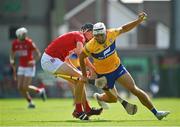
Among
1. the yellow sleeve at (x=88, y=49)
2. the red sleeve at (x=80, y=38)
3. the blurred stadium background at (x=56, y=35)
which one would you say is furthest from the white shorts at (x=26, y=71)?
Answer: the blurred stadium background at (x=56, y=35)

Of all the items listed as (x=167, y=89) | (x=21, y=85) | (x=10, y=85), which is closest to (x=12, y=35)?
(x=10, y=85)

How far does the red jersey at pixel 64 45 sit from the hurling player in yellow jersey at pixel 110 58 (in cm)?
85

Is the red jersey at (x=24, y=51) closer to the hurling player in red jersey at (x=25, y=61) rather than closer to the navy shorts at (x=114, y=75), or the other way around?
the hurling player in red jersey at (x=25, y=61)

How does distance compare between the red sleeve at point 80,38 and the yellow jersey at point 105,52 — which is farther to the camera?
the red sleeve at point 80,38

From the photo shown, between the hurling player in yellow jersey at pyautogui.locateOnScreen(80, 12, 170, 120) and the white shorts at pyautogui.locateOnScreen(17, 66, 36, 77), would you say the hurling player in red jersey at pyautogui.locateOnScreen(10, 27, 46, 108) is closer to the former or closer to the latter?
the white shorts at pyautogui.locateOnScreen(17, 66, 36, 77)

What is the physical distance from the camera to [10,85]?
41594 mm

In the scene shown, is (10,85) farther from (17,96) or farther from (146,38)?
(146,38)

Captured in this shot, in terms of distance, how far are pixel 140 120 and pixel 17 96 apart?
24.5m

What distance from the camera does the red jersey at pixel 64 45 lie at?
57.7 feet

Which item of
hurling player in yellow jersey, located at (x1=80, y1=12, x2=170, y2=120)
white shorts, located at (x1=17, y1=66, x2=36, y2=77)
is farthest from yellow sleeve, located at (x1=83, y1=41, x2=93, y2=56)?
white shorts, located at (x1=17, y1=66, x2=36, y2=77)

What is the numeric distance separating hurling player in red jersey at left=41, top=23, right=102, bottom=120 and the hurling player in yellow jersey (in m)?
0.60

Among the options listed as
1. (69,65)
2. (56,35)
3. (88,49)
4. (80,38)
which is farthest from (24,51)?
(56,35)

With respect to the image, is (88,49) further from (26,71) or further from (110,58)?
(26,71)

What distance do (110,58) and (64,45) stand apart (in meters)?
1.26
